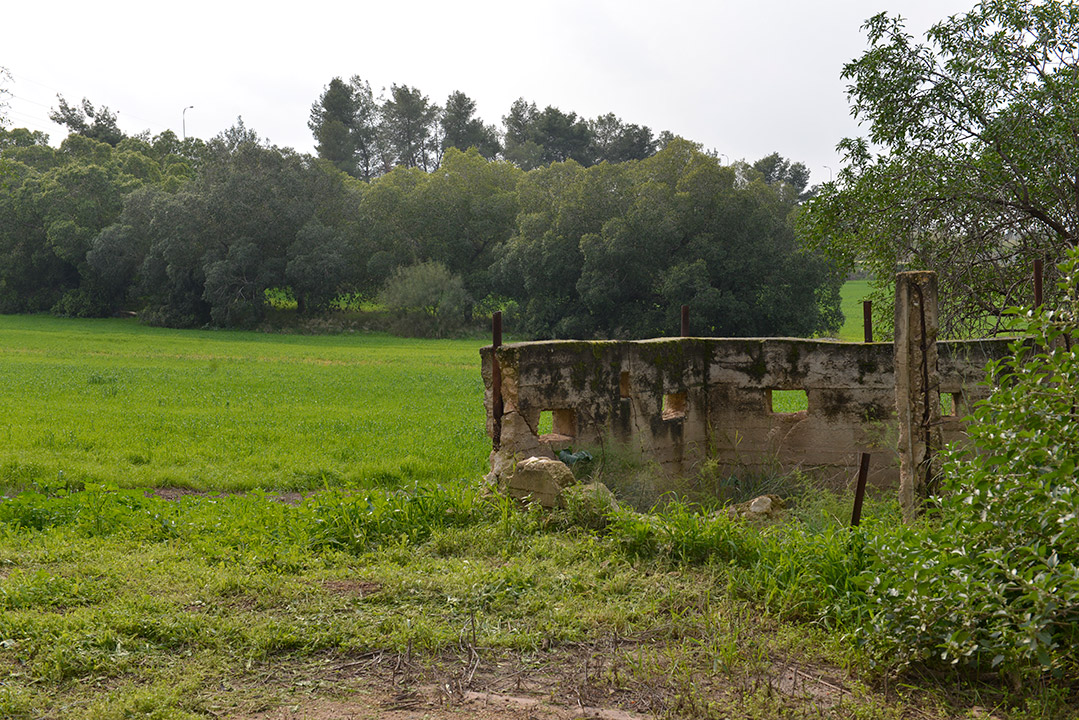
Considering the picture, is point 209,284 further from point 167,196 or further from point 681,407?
point 681,407

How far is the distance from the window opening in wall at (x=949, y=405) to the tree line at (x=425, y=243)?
78.5 feet

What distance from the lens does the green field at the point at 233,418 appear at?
41.1ft

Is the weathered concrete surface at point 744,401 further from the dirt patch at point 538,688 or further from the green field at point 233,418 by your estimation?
the dirt patch at point 538,688

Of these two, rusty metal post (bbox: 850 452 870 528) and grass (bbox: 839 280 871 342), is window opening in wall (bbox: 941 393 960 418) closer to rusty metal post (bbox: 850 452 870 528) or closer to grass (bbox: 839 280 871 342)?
rusty metal post (bbox: 850 452 870 528)

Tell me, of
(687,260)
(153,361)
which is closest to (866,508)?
(153,361)

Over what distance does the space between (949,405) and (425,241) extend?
133 ft

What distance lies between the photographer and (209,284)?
46000mm

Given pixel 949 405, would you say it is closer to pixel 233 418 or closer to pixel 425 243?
pixel 233 418

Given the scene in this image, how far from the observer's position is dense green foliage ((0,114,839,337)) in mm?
38375

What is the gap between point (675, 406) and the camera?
37.7 ft

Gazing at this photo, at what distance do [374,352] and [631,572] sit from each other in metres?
32.0

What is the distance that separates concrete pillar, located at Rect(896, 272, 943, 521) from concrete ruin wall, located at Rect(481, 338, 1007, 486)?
12.5 feet

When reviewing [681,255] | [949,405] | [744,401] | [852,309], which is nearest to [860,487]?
[744,401]

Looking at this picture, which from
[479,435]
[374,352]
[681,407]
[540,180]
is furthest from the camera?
[540,180]
